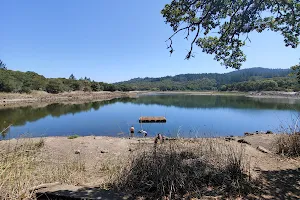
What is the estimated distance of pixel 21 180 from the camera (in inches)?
111

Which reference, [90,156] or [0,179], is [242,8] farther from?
[90,156]

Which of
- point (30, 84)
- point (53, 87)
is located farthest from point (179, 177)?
point (53, 87)

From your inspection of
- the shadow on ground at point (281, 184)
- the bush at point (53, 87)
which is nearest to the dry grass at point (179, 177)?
the shadow on ground at point (281, 184)

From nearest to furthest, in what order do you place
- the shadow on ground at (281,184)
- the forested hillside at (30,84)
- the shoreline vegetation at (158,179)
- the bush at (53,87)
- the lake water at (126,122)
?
the shoreline vegetation at (158,179) < the shadow on ground at (281,184) < the lake water at (126,122) < the forested hillside at (30,84) < the bush at (53,87)

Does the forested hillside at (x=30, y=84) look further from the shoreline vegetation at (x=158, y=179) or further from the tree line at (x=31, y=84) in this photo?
the shoreline vegetation at (x=158, y=179)

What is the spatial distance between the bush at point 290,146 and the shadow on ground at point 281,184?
5.48ft

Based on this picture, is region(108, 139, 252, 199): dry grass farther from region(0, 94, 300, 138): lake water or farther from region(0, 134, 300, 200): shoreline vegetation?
region(0, 94, 300, 138): lake water

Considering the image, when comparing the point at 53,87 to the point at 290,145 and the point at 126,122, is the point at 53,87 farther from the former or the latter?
the point at 290,145

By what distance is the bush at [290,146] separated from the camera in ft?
19.7

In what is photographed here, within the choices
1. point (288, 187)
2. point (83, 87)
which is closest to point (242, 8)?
point (288, 187)

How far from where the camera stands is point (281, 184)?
380 cm

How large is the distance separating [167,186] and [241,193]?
50.5 inches

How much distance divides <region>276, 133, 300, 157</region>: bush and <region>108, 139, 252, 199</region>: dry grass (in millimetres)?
3287

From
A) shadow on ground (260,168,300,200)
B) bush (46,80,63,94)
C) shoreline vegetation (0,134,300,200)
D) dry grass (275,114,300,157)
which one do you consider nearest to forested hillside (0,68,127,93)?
bush (46,80,63,94)
